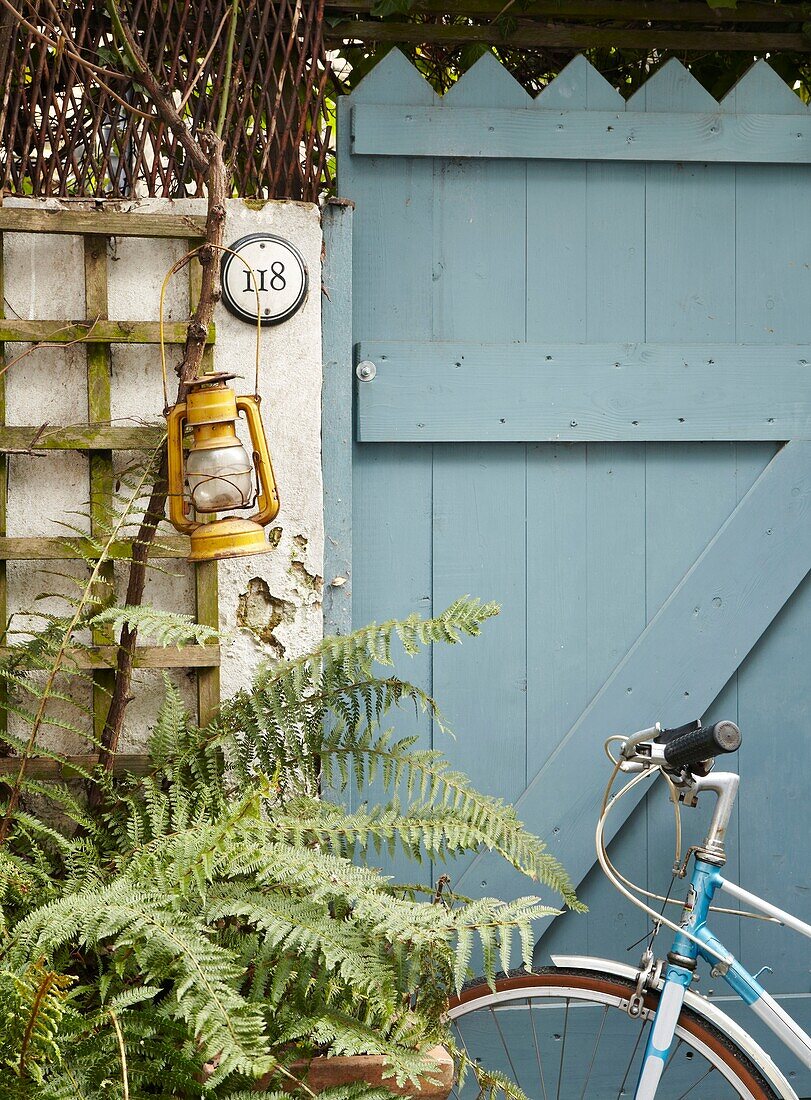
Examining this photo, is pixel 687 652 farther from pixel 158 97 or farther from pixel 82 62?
pixel 82 62

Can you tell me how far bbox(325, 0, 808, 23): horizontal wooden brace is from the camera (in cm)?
214

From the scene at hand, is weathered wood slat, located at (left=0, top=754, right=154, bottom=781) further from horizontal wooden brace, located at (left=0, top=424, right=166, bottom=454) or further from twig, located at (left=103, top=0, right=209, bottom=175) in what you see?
twig, located at (left=103, top=0, right=209, bottom=175)

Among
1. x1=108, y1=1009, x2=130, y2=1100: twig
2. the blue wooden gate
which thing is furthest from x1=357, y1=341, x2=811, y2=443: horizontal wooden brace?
x1=108, y1=1009, x2=130, y2=1100: twig

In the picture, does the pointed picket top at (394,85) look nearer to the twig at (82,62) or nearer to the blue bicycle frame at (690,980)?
the twig at (82,62)

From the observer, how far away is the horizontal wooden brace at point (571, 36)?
2139 mm

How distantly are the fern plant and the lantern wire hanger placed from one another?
0.83 feet

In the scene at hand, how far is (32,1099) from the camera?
4.15 feet

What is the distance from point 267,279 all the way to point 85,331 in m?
0.37

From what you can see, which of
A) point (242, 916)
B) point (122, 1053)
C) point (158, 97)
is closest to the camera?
point (122, 1053)

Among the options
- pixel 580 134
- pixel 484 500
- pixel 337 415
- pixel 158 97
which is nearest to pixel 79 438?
pixel 337 415

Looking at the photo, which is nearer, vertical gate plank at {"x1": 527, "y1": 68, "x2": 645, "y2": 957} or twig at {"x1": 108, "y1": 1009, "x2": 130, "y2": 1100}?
twig at {"x1": 108, "y1": 1009, "x2": 130, "y2": 1100}

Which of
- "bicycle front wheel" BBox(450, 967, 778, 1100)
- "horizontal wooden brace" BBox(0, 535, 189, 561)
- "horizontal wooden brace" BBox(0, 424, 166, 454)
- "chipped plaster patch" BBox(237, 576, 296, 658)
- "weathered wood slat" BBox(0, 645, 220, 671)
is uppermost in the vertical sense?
"horizontal wooden brace" BBox(0, 424, 166, 454)

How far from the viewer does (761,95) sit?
2.21 m

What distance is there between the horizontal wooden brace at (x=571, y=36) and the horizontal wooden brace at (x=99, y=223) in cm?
55
